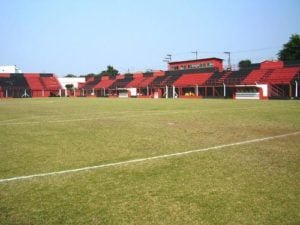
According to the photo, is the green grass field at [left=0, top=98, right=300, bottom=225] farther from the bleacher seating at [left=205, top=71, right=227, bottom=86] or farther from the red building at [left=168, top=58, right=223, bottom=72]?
the red building at [left=168, top=58, right=223, bottom=72]

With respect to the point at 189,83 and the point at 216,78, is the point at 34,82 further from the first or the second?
the point at 216,78

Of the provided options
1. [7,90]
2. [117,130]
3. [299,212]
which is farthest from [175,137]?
[7,90]

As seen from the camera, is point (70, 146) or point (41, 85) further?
point (41, 85)

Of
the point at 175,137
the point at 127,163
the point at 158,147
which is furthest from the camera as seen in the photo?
the point at 175,137

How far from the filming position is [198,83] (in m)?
57.3

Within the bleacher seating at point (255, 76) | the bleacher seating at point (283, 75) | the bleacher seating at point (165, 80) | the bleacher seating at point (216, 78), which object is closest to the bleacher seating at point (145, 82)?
the bleacher seating at point (165, 80)

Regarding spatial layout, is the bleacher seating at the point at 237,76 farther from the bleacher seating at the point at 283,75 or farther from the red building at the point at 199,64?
the red building at the point at 199,64

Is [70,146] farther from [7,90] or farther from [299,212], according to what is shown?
[7,90]

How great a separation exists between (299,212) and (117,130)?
9.17 meters

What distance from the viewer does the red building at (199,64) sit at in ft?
219

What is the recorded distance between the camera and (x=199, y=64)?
6994 centimetres

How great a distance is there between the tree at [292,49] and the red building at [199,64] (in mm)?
14136

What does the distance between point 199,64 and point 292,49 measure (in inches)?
724

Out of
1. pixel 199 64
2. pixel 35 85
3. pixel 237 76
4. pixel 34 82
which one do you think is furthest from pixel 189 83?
pixel 34 82
